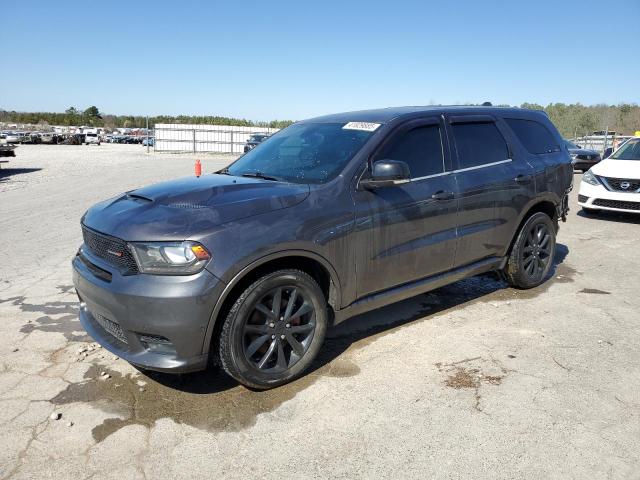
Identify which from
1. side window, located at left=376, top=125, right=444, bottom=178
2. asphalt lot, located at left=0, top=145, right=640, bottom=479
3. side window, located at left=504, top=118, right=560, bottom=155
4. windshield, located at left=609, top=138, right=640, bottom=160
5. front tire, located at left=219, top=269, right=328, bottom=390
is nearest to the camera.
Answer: asphalt lot, located at left=0, top=145, right=640, bottom=479

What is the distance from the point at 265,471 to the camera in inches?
104

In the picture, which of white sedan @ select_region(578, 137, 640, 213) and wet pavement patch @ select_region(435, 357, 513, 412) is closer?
wet pavement patch @ select_region(435, 357, 513, 412)

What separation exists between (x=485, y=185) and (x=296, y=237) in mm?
2196

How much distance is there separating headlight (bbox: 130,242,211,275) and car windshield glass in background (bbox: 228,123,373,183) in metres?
1.13

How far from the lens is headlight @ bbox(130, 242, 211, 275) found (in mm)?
3004

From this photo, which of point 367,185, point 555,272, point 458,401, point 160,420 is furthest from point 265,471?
point 555,272

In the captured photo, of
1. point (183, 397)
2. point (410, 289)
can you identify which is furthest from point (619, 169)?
point (183, 397)

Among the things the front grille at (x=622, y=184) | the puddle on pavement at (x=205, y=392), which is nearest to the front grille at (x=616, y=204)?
the front grille at (x=622, y=184)

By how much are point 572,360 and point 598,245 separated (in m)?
4.69

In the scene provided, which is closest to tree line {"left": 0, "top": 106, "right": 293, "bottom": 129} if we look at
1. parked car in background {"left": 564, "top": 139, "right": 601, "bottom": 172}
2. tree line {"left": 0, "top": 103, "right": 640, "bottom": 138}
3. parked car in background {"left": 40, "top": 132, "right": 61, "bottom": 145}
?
tree line {"left": 0, "top": 103, "right": 640, "bottom": 138}

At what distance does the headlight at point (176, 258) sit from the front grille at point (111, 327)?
1.57ft

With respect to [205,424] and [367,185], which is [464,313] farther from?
[205,424]

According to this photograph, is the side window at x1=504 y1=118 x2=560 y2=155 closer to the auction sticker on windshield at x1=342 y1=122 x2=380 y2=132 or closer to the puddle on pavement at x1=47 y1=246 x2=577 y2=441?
the auction sticker on windshield at x1=342 y1=122 x2=380 y2=132

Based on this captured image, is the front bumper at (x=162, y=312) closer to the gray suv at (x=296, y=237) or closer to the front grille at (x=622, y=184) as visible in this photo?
the gray suv at (x=296, y=237)
